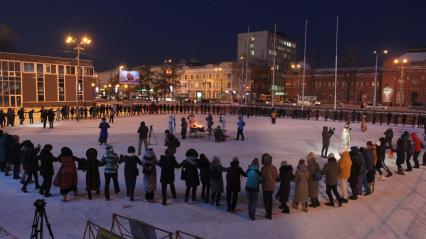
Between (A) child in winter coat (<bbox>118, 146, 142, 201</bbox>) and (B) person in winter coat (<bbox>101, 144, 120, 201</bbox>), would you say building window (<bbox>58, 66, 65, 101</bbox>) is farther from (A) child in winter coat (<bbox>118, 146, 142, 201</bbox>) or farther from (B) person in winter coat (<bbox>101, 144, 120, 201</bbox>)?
(A) child in winter coat (<bbox>118, 146, 142, 201</bbox>)

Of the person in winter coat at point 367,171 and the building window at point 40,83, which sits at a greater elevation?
the building window at point 40,83

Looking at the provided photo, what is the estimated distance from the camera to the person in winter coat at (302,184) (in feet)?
30.8

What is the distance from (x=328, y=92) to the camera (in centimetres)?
8662

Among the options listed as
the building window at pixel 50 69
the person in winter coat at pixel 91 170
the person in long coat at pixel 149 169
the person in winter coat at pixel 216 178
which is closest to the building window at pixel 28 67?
the building window at pixel 50 69

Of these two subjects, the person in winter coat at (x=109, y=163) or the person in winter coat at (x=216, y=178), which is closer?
the person in winter coat at (x=216, y=178)

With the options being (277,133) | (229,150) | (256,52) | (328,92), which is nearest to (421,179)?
(229,150)

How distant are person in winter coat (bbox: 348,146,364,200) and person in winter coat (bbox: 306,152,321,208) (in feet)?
4.31

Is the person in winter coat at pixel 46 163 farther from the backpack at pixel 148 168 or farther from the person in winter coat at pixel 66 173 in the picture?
the backpack at pixel 148 168

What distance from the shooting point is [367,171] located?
37.7 feet

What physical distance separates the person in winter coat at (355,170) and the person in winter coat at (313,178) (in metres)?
1.31

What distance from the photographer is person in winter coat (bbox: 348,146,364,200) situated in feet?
34.7

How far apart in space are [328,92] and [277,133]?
6399cm

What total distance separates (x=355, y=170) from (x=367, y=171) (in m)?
1.07

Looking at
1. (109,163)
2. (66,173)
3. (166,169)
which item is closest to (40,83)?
(66,173)
